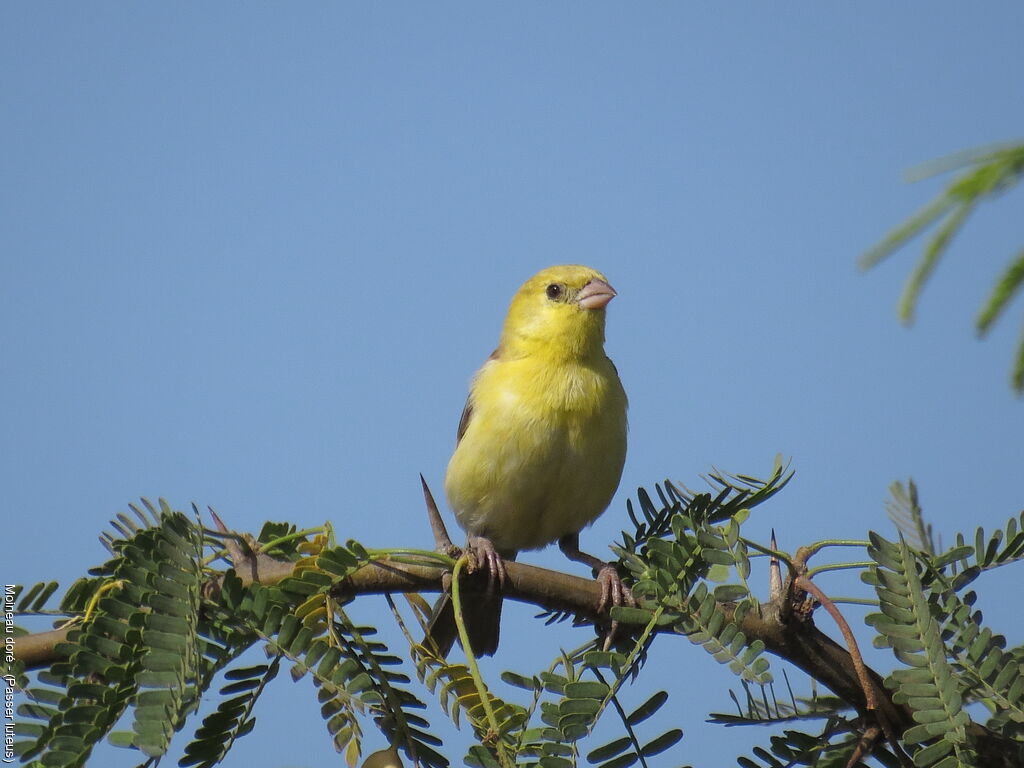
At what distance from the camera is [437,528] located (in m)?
2.96

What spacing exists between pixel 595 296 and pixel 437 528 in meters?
3.19

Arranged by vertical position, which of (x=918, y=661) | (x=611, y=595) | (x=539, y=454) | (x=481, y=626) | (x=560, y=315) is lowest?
(x=918, y=661)

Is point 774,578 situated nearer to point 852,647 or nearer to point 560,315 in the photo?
point 852,647

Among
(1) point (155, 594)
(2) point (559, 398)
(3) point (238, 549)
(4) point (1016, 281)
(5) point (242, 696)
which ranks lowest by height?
(4) point (1016, 281)

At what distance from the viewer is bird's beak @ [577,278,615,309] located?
19.4 feet

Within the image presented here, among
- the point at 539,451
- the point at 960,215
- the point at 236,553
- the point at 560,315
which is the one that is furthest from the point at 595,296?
the point at 960,215

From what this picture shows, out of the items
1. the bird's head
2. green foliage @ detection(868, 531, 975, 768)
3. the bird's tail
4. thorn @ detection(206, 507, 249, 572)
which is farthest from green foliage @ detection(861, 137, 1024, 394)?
the bird's head

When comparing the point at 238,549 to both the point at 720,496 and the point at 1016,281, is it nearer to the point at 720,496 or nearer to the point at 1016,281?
the point at 720,496

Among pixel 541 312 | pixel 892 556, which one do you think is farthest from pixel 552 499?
pixel 892 556

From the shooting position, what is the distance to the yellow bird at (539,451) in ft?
16.9

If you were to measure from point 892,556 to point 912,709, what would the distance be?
1.15 ft

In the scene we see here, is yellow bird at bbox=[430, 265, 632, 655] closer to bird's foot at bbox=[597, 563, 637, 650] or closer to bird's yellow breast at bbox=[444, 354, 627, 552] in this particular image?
bird's yellow breast at bbox=[444, 354, 627, 552]

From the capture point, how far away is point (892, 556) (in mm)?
2518

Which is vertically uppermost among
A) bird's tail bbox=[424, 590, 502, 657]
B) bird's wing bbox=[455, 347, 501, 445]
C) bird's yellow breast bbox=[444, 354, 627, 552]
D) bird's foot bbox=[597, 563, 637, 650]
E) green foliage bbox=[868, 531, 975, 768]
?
bird's wing bbox=[455, 347, 501, 445]
